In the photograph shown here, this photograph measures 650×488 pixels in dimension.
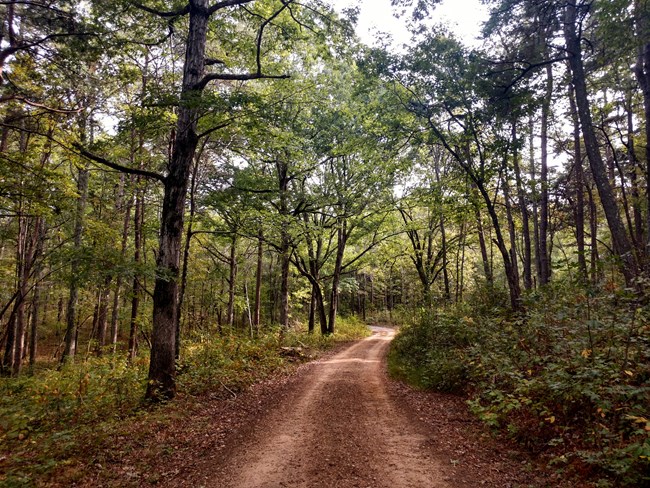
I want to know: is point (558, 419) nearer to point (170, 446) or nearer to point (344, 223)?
point (170, 446)

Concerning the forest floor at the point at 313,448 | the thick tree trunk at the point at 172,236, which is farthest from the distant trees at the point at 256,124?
the forest floor at the point at 313,448

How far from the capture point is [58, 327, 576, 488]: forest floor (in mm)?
4750

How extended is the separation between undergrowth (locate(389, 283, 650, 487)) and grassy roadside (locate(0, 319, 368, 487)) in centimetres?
568

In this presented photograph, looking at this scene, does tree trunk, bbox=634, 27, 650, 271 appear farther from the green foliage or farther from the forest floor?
the forest floor

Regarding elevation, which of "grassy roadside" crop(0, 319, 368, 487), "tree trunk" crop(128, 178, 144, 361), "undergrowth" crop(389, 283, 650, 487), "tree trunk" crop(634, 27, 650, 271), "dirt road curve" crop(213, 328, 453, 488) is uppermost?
"tree trunk" crop(634, 27, 650, 271)

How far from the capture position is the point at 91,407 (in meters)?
6.89

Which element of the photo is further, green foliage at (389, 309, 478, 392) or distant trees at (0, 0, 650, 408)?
green foliage at (389, 309, 478, 392)

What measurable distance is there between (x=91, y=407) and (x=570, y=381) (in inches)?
345

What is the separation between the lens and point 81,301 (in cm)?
1842

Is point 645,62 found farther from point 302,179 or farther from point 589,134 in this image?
point 302,179

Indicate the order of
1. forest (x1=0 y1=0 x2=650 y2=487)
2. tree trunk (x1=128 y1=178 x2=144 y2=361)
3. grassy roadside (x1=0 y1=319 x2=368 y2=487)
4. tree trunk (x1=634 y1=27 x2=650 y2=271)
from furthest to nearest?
tree trunk (x1=128 y1=178 x2=144 y2=361)
tree trunk (x1=634 y1=27 x2=650 y2=271)
forest (x1=0 y1=0 x2=650 y2=487)
grassy roadside (x1=0 y1=319 x2=368 y2=487)

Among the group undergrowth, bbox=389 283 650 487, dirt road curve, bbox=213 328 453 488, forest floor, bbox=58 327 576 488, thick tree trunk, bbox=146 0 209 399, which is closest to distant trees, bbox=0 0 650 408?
thick tree trunk, bbox=146 0 209 399

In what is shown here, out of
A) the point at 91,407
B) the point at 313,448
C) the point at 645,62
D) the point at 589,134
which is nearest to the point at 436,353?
the point at 313,448

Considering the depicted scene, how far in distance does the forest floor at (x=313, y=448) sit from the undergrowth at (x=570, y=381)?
0.48 metres
